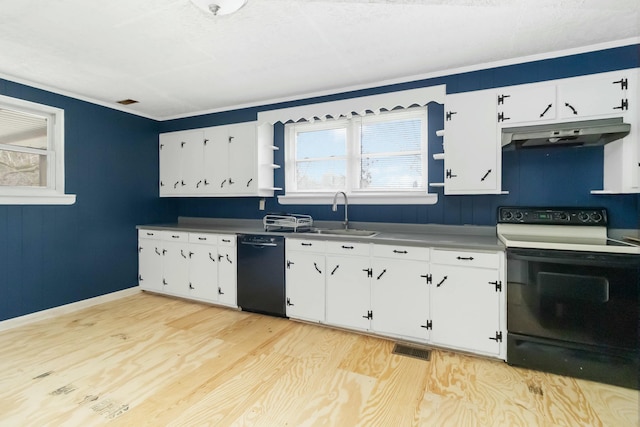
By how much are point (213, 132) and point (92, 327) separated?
2592mm

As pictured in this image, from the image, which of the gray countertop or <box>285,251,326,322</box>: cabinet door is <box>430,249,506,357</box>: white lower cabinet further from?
<box>285,251,326,322</box>: cabinet door

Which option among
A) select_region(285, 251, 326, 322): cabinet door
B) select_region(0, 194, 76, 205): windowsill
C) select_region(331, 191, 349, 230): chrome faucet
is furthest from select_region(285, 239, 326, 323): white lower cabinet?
select_region(0, 194, 76, 205): windowsill

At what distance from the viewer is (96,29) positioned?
85.6 inches

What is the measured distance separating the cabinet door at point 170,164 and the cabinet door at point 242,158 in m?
0.97

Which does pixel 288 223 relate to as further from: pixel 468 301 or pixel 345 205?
pixel 468 301

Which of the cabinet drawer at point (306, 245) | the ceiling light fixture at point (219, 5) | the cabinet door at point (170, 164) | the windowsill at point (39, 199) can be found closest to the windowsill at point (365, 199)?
the cabinet drawer at point (306, 245)

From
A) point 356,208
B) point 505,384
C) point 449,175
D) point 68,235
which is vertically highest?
point 449,175

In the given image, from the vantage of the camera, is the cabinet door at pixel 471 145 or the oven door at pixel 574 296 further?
the cabinet door at pixel 471 145

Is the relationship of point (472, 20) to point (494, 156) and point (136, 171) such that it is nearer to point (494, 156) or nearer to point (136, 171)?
point (494, 156)

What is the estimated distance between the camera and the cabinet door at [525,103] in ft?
7.89

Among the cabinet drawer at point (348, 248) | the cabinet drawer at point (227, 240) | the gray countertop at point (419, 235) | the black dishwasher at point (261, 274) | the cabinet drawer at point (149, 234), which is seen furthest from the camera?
the cabinet drawer at point (149, 234)

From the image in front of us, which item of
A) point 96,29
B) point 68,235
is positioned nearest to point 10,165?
point 68,235

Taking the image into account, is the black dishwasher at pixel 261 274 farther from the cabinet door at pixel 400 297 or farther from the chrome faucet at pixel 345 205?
the cabinet door at pixel 400 297

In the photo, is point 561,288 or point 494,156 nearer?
point 561,288
